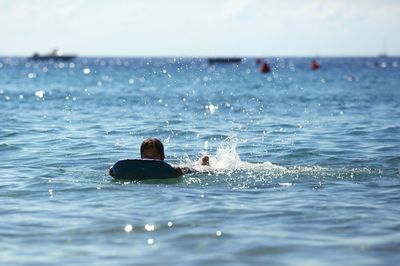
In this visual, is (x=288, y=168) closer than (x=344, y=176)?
No

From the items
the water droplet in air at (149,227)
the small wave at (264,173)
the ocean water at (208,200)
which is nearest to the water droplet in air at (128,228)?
the ocean water at (208,200)

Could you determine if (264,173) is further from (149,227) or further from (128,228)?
(128,228)

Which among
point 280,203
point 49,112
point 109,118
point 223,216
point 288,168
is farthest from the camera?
point 49,112

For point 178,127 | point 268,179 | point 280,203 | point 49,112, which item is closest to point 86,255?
point 280,203

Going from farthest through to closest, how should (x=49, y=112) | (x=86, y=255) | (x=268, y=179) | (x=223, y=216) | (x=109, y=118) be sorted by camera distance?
(x=49, y=112)
(x=109, y=118)
(x=268, y=179)
(x=223, y=216)
(x=86, y=255)

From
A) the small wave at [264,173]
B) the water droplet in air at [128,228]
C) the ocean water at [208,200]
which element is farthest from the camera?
the small wave at [264,173]

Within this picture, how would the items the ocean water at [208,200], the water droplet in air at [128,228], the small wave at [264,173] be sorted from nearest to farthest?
the ocean water at [208,200] → the water droplet in air at [128,228] → the small wave at [264,173]

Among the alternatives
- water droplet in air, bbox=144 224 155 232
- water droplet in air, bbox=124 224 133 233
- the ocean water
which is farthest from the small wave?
water droplet in air, bbox=124 224 133 233

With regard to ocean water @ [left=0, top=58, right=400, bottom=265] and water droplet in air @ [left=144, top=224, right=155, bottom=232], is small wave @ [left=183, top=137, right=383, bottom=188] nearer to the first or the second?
ocean water @ [left=0, top=58, right=400, bottom=265]

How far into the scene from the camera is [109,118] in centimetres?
2881

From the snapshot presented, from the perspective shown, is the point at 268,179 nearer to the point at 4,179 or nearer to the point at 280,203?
the point at 280,203

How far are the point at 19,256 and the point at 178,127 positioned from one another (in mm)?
16781

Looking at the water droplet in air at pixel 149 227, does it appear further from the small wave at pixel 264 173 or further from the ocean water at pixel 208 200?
the small wave at pixel 264 173

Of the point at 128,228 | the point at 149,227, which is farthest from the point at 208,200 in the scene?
the point at 128,228
